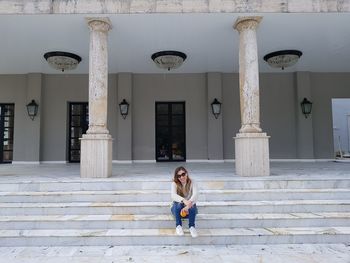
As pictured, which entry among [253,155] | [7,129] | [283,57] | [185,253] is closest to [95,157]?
[185,253]

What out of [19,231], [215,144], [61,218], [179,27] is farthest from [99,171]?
[215,144]

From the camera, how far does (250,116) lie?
6.27m

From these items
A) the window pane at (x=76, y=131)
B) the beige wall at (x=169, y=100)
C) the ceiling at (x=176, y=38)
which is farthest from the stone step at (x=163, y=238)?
the window pane at (x=76, y=131)

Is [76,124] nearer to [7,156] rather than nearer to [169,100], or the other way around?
[7,156]

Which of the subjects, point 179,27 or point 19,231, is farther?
point 179,27

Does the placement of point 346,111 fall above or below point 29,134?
above

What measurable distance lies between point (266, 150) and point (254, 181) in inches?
39.5

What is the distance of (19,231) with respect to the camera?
4.20 metres

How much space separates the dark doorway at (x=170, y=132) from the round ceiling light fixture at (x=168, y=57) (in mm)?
2537

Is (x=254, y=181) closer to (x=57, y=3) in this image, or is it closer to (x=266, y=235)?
(x=266, y=235)

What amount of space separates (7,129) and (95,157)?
7093 millimetres

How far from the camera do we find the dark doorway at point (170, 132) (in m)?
11.1

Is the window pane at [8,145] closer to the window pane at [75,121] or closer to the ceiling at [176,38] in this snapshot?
the window pane at [75,121]

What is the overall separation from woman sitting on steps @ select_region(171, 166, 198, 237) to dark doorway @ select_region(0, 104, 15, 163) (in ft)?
30.5
